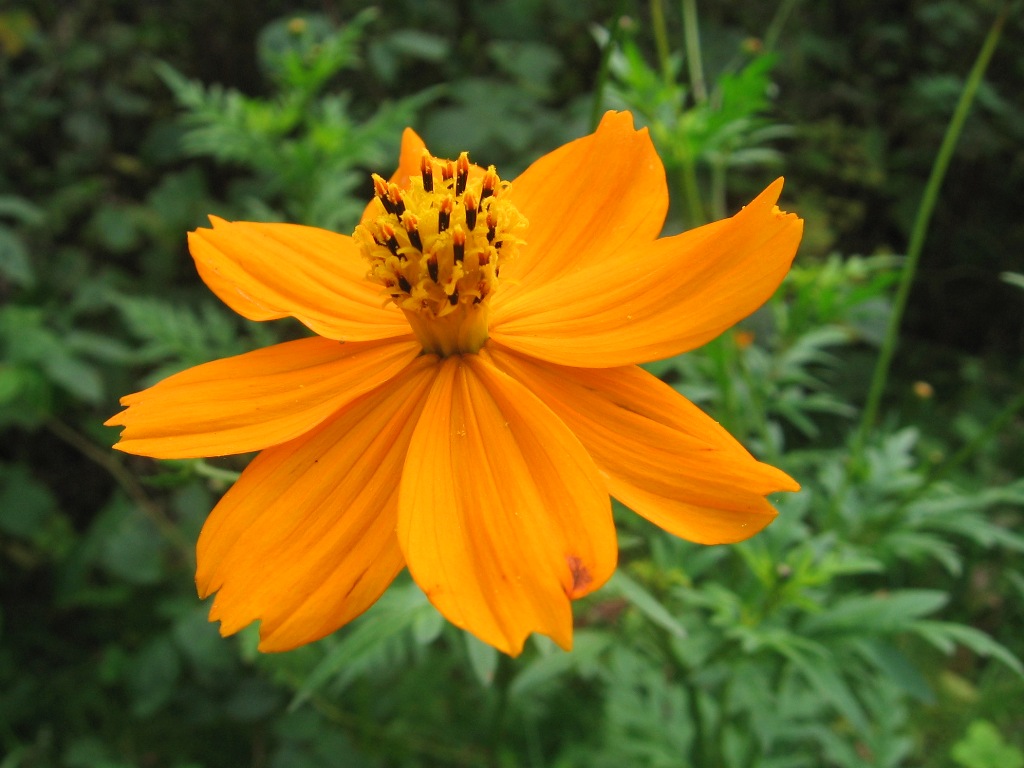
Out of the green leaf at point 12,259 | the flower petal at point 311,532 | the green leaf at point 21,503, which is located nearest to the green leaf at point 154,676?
the green leaf at point 21,503

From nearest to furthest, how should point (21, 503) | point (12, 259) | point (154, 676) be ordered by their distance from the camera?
point (154, 676), point (12, 259), point (21, 503)

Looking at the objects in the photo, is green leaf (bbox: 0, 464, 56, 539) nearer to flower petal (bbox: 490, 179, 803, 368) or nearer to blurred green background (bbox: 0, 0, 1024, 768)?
blurred green background (bbox: 0, 0, 1024, 768)

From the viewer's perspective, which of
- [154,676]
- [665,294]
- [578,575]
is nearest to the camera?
[578,575]

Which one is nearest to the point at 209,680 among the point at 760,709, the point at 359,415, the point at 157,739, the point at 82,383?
the point at 157,739

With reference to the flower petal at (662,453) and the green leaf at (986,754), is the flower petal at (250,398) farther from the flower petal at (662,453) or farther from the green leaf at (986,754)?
the green leaf at (986,754)

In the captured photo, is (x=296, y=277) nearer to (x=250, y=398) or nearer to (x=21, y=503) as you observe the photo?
(x=250, y=398)

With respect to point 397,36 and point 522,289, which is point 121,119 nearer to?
point 397,36

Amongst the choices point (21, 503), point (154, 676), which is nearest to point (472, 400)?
point (154, 676)
